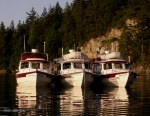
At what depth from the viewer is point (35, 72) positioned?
53375 mm

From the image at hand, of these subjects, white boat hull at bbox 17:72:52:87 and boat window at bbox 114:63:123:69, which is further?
boat window at bbox 114:63:123:69

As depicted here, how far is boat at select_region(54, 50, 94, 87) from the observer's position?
5416cm

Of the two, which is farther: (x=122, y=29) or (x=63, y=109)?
(x=122, y=29)

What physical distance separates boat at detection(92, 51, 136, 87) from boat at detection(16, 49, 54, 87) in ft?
21.8

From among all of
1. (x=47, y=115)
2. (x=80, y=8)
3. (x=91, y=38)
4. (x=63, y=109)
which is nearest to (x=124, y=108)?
(x=63, y=109)

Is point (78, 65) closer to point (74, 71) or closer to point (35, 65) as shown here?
point (74, 71)

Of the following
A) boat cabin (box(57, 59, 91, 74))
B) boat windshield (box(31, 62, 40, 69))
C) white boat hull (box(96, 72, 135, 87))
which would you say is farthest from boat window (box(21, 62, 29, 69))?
white boat hull (box(96, 72, 135, 87))

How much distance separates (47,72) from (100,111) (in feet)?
88.1

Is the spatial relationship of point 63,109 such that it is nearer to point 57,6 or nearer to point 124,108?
point 124,108

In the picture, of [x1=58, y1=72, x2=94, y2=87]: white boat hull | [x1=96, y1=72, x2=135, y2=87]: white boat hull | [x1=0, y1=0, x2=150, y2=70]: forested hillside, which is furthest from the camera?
[x1=0, y1=0, x2=150, y2=70]: forested hillside

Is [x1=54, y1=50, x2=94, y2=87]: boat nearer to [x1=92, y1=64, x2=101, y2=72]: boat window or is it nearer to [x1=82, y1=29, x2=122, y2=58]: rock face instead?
[x1=92, y1=64, x2=101, y2=72]: boat window

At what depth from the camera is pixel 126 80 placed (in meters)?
55.5

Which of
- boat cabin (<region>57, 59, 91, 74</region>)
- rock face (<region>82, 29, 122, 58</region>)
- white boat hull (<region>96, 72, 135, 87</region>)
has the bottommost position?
white boat hull (<region>96, 72, 135, 87</region>)

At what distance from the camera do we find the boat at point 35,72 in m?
54.1
